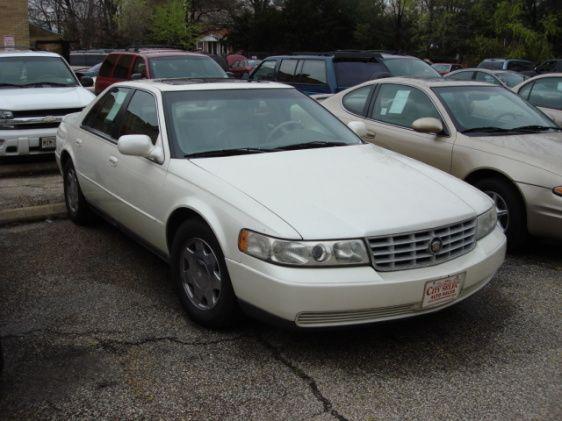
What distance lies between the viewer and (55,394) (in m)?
3.21

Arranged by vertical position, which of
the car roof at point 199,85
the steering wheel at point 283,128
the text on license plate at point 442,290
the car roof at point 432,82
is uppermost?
the car roof at point 199,85

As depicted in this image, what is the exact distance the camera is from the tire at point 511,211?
5.38 metres

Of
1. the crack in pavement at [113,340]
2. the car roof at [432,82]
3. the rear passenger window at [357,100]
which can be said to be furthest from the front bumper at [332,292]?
the rear passenger window at [357,100]

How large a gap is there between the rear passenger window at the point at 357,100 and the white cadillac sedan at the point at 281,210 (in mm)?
2117

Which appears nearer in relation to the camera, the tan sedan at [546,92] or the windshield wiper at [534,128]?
the windshield wiper at [534,128]

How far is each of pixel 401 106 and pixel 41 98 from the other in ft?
→ 16.5

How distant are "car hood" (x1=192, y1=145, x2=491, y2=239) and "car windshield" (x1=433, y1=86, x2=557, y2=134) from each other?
1.91 m

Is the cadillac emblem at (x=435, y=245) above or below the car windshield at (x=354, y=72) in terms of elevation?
below

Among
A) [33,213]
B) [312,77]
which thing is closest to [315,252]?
[33,213]

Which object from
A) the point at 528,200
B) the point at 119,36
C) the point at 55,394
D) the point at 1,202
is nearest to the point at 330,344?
the point at 55,394

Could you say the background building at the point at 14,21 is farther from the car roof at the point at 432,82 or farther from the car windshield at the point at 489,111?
the car windshield at the point at 489,111

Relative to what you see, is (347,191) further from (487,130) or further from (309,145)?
(487,130)

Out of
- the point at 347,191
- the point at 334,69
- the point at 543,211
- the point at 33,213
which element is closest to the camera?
the point at 347,191

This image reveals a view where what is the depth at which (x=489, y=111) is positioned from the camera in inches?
253
